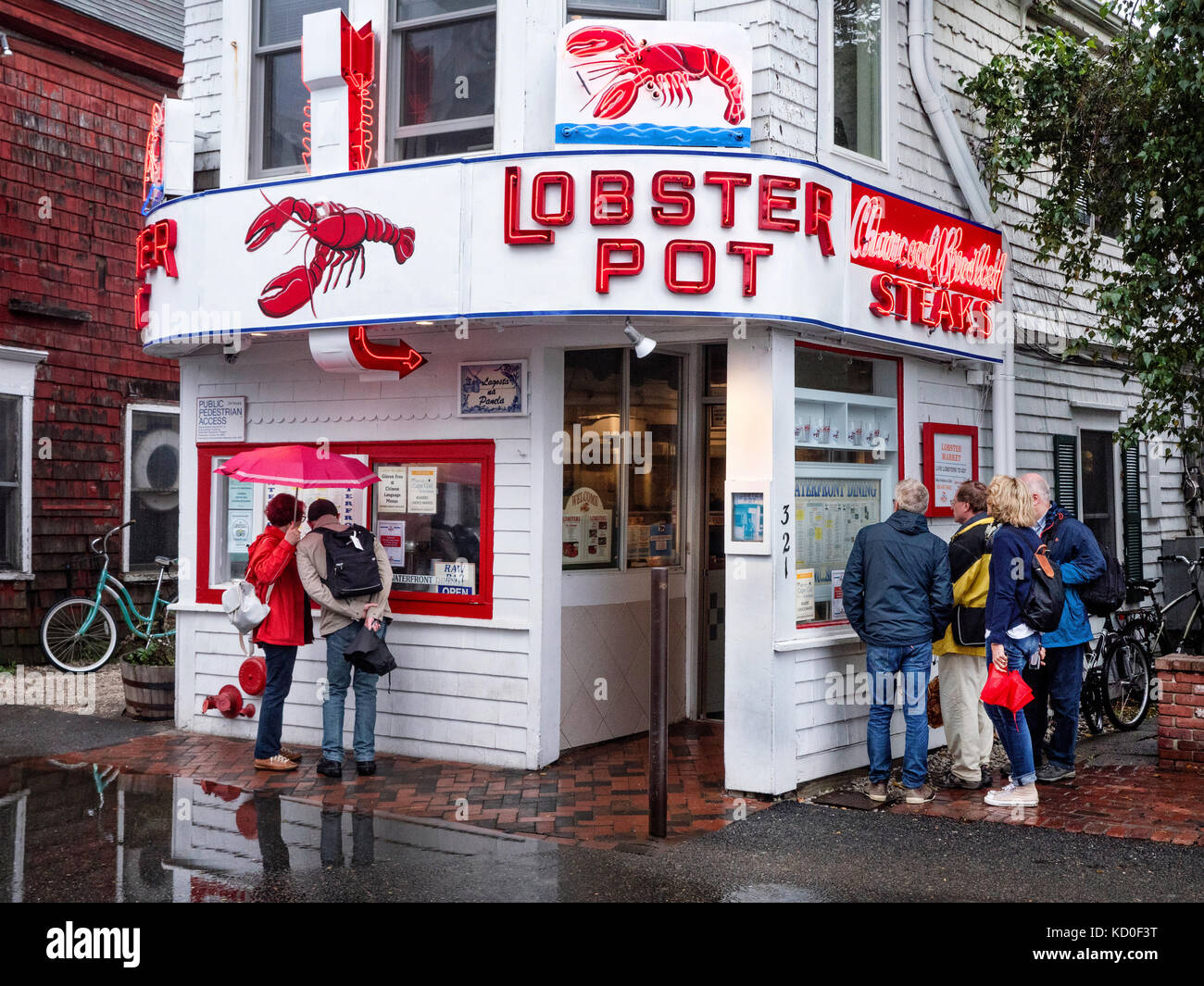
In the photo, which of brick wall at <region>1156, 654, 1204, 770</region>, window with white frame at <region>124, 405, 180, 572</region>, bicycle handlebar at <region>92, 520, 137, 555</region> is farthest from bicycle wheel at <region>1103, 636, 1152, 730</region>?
window with white frame at <region>124, 405, 180, 572</region>

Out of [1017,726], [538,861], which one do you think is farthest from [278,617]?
[1017,726]

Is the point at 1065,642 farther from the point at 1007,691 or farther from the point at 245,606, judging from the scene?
the point at 245,606

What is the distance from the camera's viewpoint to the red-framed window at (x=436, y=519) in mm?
8336

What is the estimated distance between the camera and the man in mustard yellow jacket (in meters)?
7.66

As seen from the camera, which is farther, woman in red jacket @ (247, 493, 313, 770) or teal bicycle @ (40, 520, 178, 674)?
teal bicycle @ (40, 520, 178, 674)

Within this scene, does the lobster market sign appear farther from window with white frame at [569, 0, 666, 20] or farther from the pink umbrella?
window with white frame at [569, 0, 666, 20]

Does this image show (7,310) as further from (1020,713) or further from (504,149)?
(1020,713)

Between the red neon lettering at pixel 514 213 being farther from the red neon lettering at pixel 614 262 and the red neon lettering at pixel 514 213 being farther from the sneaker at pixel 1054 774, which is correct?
the sneaker at pixel 1054 774

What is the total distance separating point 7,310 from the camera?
1278 centimetres

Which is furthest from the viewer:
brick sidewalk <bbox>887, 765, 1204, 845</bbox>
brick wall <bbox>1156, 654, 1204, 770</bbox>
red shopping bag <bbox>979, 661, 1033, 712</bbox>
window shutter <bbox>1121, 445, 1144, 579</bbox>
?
window shutter <bbox>1121, 445, 1144, 579</bbox>

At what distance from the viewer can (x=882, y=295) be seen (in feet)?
26.3

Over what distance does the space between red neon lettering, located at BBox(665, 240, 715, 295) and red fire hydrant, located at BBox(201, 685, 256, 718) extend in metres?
4.51

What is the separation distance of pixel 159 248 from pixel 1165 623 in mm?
8617

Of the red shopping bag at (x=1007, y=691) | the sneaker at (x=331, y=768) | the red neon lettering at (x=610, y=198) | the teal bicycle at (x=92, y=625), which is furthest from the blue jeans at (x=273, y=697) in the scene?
the teal bicycle at (x=92, y=625)
